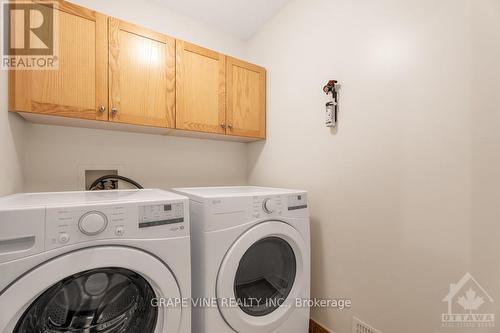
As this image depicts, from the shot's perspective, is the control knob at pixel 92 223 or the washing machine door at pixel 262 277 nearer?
the control knob at pixel 92 223

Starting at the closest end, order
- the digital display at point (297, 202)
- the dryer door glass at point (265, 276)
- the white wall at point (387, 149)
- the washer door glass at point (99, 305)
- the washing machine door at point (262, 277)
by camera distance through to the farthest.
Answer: the washer door glass at point (99, 305) < the white wall at point (387, 149) < the washing machine door at point (262, 277) < the dryer door glass at point (265, 276) < the digital display at point (297, 202)

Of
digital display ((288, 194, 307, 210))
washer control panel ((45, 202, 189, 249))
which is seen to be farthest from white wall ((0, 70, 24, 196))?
digital display ((288, 194, 307, 210))

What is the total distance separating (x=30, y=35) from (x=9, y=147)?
55 centimetres

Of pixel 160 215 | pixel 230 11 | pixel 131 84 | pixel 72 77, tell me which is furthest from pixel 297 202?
pixel 230 11

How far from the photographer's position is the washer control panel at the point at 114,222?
2.39 feet

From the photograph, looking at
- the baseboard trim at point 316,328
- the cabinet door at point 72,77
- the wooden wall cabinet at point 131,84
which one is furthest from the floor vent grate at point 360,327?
the cabinet door at point 72,77

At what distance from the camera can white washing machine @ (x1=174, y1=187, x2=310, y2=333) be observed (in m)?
1.02

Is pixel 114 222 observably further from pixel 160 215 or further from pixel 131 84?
pixel 131 84

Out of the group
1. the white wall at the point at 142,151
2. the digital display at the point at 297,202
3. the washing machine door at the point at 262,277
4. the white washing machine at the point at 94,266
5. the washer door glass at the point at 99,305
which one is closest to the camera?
the white washing machine at the point at 94,266

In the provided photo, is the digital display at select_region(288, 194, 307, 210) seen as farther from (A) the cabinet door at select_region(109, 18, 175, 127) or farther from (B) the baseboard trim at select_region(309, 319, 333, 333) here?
(A) the cabinet door at select_region(109, 18, 175, 127)

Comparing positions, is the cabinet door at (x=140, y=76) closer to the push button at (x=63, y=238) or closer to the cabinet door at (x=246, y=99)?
the cabinet door at (x=246, y=99)

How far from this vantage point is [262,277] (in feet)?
4.10

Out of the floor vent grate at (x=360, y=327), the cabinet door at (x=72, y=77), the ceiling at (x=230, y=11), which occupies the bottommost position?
the floor vent grate at (x=360, y=327)

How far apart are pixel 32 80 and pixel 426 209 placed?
75.0 inches
